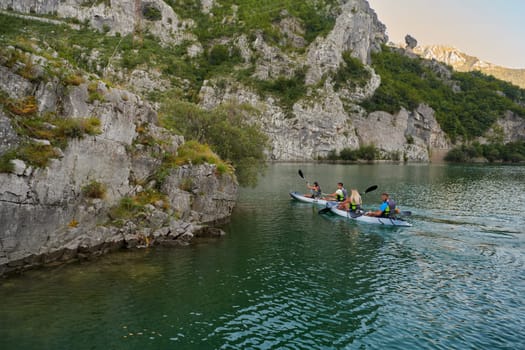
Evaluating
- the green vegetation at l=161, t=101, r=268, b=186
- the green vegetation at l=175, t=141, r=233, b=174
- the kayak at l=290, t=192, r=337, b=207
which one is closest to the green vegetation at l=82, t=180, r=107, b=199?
the green vegetation at l=175, t=141, r=233, b=174

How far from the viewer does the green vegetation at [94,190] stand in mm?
17620

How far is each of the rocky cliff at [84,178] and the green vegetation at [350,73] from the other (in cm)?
13042

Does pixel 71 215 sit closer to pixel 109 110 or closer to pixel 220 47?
pixel 109 110

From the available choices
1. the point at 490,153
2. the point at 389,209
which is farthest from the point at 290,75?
the point at 389,209

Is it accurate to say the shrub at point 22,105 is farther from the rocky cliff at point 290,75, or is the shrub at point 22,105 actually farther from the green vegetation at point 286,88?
the green vegetation at point 286,88

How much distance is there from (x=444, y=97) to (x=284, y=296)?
201 m

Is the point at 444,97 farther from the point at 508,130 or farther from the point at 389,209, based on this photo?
the point at 389,209

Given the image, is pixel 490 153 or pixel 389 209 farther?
pixel 490 153

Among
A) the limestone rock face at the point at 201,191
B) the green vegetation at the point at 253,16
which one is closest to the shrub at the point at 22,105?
the limestone rock face at the point at 201,191

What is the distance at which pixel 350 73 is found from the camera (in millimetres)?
148750

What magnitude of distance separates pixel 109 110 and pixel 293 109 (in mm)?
115882

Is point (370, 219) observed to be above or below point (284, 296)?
above

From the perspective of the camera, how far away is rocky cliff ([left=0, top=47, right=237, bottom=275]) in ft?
48.7

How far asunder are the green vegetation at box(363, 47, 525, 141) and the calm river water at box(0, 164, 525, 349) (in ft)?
454
